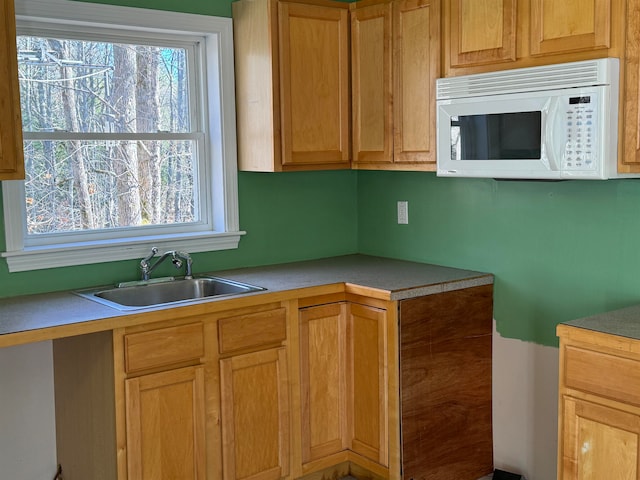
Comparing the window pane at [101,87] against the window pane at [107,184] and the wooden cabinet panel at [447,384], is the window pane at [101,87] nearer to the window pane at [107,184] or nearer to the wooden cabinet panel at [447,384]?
the window pane at [107,184]

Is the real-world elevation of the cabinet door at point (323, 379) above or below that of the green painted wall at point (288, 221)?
below

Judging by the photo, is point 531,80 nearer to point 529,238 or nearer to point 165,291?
point 529,238

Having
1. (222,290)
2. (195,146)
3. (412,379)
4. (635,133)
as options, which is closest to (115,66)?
(195,146)

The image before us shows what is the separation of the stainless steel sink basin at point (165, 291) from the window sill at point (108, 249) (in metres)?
0.14

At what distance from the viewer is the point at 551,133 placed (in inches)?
107

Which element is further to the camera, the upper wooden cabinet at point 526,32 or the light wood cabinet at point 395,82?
the light wood cabinet at point 395,82

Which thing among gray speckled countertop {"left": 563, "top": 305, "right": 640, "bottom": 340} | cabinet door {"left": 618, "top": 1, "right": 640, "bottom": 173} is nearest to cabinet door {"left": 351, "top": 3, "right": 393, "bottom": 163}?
cabinet door {"left": 618, "top": 1, "right": 640, "bottom": 173}

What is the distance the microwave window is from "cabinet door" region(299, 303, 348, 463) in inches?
33.0

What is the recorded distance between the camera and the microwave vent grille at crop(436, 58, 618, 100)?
257 cm

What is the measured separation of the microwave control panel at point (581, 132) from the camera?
261cm

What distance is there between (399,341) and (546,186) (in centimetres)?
87

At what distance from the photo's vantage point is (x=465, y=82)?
3.03 m

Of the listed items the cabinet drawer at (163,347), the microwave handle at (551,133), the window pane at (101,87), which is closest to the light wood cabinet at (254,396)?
the cabinet drawer at (163,347)

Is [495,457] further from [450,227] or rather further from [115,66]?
[115,66]
